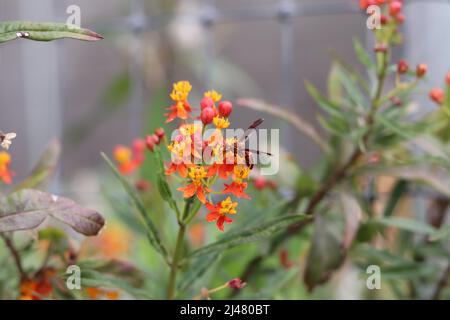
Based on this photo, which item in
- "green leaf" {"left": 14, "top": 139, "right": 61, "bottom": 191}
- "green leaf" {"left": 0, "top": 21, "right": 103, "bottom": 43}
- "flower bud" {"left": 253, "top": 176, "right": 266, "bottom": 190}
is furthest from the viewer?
"flower bud" {"left": 253, "top": 176, "right": 266, "bottom": 190}

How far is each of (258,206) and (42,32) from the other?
0.45 m

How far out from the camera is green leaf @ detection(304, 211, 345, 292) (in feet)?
2.96

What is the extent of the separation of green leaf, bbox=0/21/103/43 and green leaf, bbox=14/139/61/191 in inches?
10.2

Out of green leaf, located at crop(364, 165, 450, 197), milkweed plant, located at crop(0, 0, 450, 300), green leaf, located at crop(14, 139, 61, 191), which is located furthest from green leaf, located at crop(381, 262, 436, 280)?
green leaf, located at crop(14, 139, 61, 191)

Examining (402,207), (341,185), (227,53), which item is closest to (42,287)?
(341,185)

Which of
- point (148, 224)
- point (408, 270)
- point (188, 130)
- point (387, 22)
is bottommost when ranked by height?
point (408, 270)

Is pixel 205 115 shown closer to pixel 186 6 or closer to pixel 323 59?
pixel 186 6

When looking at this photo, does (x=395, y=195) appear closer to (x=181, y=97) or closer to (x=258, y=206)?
(x=258, y=206)

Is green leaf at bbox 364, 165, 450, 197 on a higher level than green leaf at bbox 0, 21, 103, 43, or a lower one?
lower

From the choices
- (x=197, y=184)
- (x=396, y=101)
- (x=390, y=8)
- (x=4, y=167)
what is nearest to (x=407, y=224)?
(x=396, y=101)

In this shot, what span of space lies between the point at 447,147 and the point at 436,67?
0.42 m

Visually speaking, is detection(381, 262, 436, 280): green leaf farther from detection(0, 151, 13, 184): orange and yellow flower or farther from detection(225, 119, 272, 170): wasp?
detection(0, 151, 13, 184): orange and yellow flower

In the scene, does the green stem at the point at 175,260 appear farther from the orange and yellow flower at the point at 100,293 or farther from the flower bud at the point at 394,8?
the flower bud at the point at 394,8

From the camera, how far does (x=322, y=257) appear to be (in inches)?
35.9
